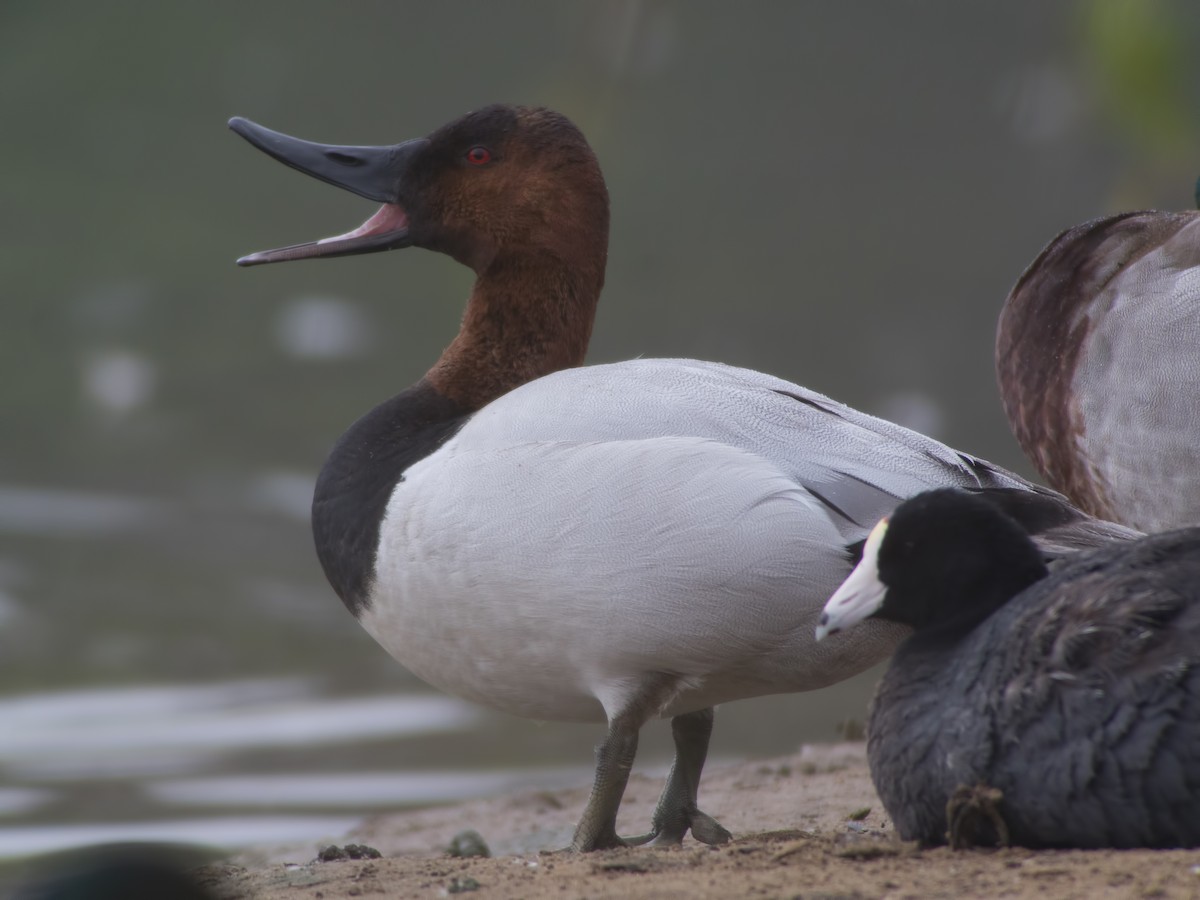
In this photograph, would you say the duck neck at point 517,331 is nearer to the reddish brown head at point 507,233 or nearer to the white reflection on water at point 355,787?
the reddish brown head at point 507,233

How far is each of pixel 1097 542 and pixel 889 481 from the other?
16.5 inches

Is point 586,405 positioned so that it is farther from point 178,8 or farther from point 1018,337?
point 178,8

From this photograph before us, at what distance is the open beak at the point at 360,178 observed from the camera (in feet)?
13.2

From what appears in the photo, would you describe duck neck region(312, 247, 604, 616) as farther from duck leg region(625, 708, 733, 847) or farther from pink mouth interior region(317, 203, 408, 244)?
duck leg region(625, 708, 733, 847)

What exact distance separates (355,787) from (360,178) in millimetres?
2430

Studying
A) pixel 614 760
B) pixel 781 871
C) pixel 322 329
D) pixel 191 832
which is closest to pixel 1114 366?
pixel 614 760

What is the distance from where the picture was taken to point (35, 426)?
882 centimetres

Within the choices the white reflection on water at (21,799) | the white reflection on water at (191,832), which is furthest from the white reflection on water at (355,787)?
the white reflection on water at (21,799)

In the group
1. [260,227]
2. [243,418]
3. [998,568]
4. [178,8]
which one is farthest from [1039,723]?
[178,8]

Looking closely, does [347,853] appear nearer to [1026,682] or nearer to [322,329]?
[1026,682]

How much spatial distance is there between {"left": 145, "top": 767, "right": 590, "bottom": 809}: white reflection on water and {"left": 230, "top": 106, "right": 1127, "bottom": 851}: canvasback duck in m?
1.94

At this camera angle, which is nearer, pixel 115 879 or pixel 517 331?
pixel 115 879

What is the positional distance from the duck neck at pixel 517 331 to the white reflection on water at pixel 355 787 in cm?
187

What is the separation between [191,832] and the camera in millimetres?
4996
